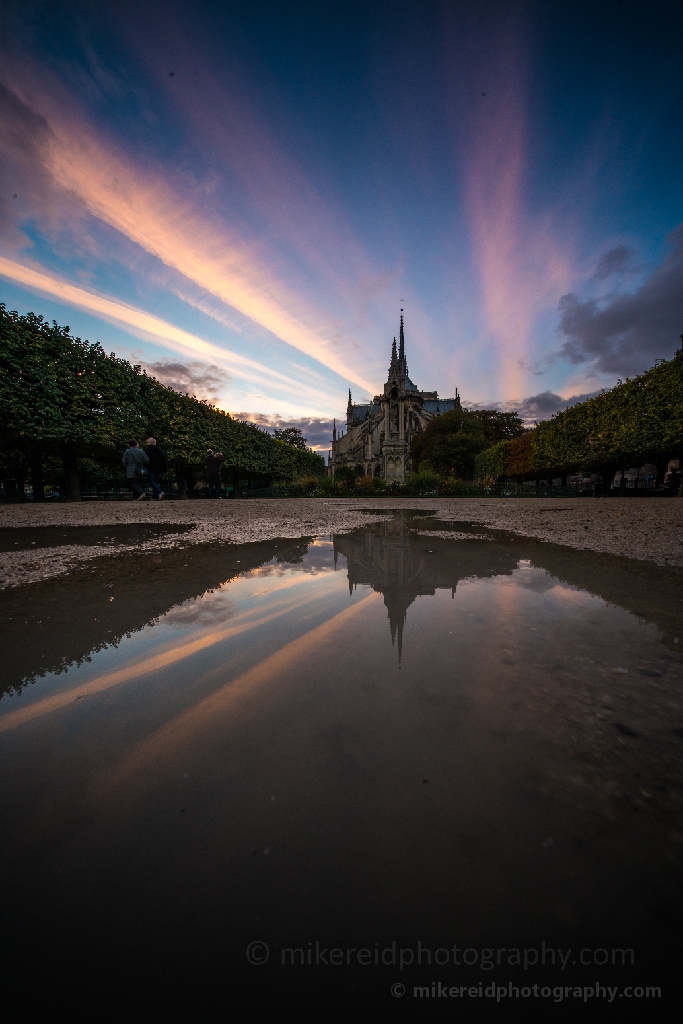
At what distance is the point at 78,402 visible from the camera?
18703 mm

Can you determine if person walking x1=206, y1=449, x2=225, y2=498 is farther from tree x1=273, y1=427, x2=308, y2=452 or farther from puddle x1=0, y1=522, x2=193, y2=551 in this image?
tree x1=273, y1=427, x2=308, y2=452

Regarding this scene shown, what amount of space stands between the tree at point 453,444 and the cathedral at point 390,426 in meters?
2.91

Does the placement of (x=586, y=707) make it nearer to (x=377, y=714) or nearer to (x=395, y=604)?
(x=377, y=714)

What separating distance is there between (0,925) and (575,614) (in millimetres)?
2839

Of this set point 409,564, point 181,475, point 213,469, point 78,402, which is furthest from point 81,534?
point 181,475

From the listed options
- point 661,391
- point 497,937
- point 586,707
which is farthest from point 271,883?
point 661,391

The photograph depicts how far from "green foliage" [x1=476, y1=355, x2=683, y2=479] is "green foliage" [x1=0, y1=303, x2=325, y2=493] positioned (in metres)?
28.5

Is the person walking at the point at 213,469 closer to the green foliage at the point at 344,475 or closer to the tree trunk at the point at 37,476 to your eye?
the tree trunk at the point at 37,476

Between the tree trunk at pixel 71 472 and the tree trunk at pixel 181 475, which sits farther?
the tree trunk at pixel 181 475

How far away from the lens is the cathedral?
4316 cm

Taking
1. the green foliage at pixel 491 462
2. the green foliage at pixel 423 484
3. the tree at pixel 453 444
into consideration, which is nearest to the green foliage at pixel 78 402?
the green foliage at pixel 423 484

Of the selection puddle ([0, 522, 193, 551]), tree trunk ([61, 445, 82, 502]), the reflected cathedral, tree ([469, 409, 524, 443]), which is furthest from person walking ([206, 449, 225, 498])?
tree ([469, 409, 524, 443])

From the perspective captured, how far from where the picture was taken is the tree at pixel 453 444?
4378 cm

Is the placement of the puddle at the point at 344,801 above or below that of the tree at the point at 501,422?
below
